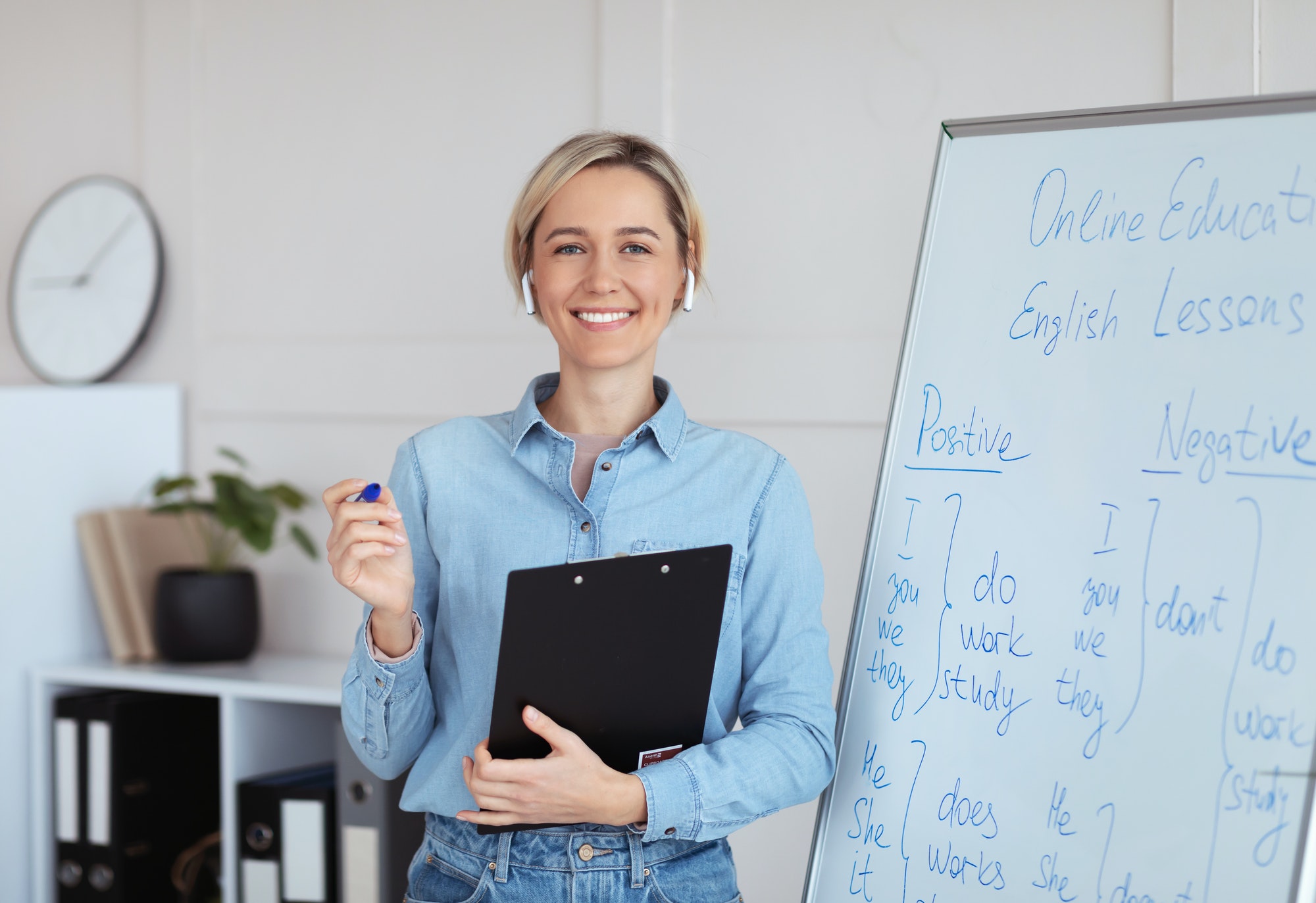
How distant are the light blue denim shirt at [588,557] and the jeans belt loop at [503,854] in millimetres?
55

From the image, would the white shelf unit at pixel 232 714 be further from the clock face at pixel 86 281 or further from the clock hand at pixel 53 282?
the clock hand at pixel 53 282

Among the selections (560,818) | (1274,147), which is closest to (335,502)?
(560,818)

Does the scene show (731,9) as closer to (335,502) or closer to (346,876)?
(335,502)

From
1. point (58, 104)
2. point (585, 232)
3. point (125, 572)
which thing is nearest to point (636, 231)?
point (585, 232)

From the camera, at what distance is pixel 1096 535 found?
116 cm

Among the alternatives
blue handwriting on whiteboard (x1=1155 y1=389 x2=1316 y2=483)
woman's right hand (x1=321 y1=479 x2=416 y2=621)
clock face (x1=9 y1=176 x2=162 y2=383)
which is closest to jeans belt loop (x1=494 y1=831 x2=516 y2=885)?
woman's right hand (x1=321 y1=479 x2=416 y2=621)

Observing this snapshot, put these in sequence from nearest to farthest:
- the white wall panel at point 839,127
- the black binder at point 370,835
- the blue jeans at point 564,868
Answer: the blue jeans at point 564,868
the white wall panel at point 839,127
the black binder at point 370,835

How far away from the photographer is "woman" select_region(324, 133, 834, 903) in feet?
3.81

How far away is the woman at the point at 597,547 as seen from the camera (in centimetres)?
116

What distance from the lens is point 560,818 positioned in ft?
3.61

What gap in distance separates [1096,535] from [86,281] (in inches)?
86.1

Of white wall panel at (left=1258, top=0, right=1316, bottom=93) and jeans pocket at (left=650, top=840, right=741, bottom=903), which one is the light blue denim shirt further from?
white wall panel at (left=1258, top=0, right=1316, bottom=93)

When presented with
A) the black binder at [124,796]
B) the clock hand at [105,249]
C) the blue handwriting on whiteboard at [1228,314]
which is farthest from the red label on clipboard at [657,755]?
the clock hand at [105,249]

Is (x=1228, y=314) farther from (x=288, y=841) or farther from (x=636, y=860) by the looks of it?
(x=288, y=841)
